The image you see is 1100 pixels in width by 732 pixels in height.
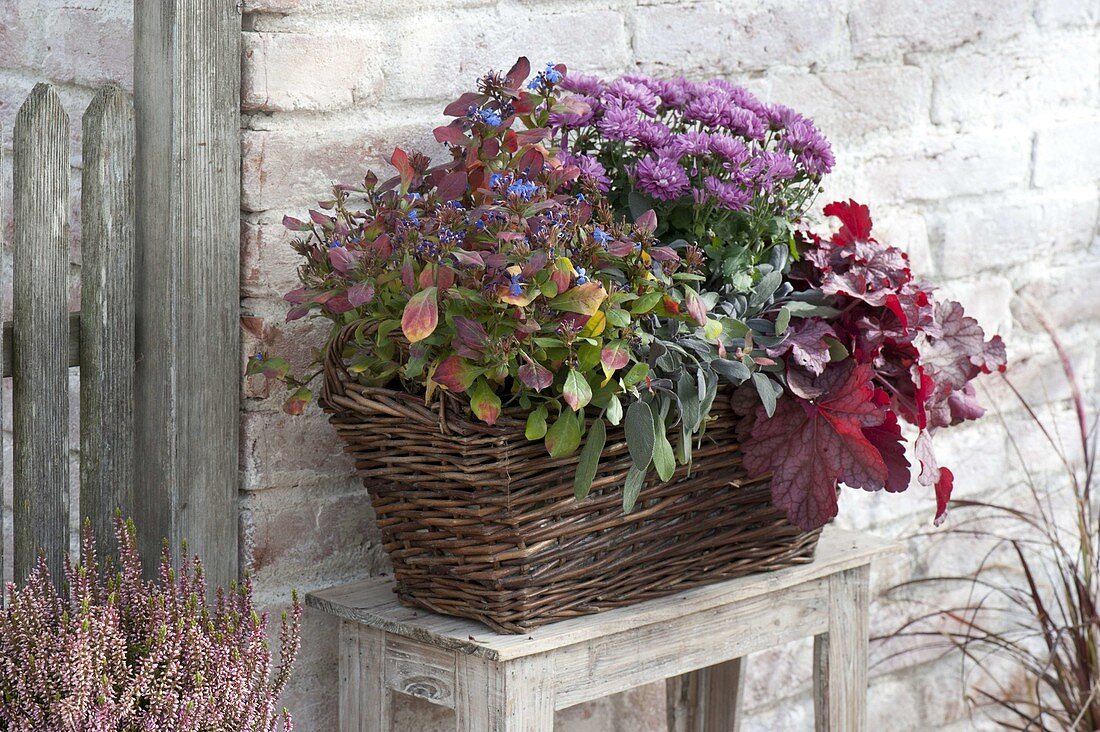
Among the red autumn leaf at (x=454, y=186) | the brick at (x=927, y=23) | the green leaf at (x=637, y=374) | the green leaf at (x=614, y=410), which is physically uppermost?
the brick at (x=927, y=23)

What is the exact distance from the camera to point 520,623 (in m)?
1.41

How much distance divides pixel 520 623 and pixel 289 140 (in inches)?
24.3

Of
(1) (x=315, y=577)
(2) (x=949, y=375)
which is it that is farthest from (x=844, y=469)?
(1) (x=315, y=577)

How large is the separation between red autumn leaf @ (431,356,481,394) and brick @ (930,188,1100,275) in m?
1.28

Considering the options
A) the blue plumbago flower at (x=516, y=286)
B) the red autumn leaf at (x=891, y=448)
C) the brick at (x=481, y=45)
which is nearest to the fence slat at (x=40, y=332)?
the brick at (x=481, y=45)

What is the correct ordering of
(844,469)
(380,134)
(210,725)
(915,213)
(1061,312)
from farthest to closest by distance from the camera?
(1061,312) → (915,213) → (380,134) → (844,469) → (210,725)

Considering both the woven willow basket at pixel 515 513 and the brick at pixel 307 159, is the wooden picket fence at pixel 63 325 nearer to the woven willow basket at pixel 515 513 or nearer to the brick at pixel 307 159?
the brick at pixel 307 159

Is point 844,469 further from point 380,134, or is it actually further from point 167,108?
point 167,108

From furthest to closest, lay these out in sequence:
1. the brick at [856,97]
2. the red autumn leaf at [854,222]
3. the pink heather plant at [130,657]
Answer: the brick at [856,97] < the red autumn leaf at [854,222] < the pink heather plant at [130,657]

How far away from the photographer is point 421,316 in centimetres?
126

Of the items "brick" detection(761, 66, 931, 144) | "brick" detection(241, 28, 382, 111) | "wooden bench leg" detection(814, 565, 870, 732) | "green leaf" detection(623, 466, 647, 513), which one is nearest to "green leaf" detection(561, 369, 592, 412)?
"green leaf" detection(623, 466, 647, 513)

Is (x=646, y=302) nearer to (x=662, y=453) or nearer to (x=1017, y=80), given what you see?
(x=662, y=453)

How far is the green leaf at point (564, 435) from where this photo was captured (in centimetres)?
132

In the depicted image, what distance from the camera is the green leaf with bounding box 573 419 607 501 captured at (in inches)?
52.8
